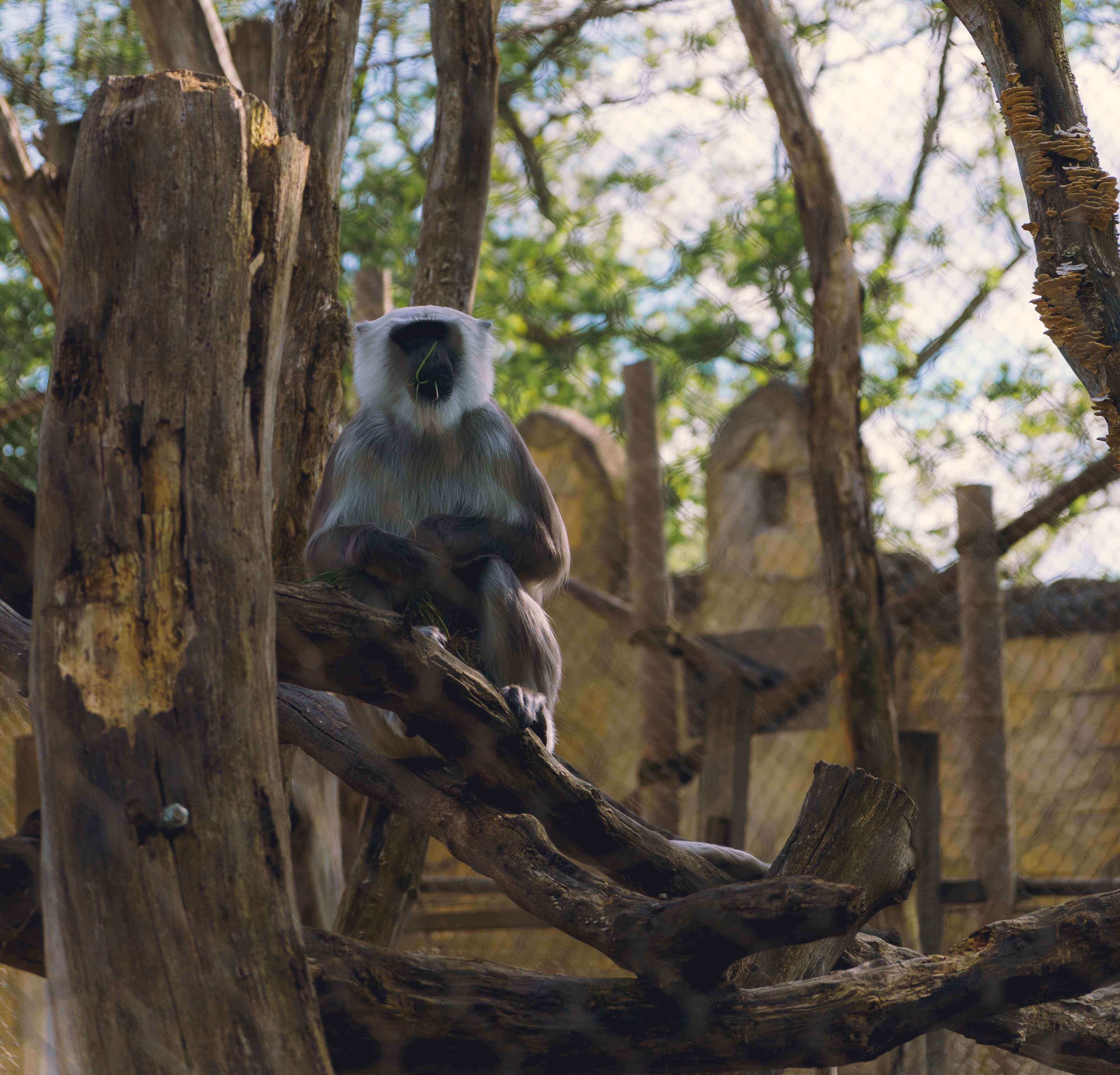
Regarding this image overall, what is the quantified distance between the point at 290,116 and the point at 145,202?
5.76ft

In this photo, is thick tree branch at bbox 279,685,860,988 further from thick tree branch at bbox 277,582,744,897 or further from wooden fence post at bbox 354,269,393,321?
wooden fence post at bbox 354,269,393,321

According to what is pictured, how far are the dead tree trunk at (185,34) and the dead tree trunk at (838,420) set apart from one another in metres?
1.73

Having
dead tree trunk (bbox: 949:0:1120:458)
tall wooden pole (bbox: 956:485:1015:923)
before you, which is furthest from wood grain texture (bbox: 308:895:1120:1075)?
tall wooden pole (bbox: 956:485:1015:923)

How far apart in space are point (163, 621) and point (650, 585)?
296 centimetres

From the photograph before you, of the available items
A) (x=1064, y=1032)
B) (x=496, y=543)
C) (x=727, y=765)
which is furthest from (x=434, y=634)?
(x=727, y=765)

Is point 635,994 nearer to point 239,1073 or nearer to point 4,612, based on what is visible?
point 239,1073

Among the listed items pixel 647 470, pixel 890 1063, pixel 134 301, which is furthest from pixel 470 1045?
pixel 647 470

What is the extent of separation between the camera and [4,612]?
6.89 feet

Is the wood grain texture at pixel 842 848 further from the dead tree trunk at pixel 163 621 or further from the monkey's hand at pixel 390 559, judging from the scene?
the dead tree trunk at pixel 163 621

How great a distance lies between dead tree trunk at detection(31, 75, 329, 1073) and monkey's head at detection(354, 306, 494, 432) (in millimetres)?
1355

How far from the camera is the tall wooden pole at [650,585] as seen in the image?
13.5ft

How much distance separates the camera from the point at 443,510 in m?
2.89

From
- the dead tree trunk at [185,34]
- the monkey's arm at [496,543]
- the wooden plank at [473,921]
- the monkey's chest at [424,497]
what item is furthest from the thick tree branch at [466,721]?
the dead tree trunk at [185,34]

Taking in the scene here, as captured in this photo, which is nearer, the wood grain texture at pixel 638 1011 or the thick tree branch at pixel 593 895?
the thick tree branch at pixel 593 895
